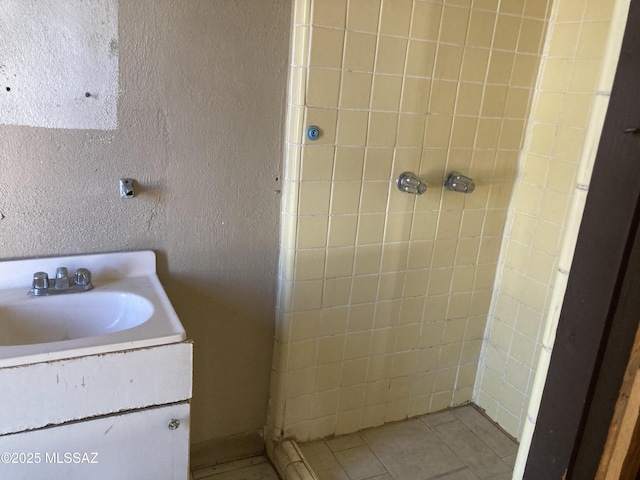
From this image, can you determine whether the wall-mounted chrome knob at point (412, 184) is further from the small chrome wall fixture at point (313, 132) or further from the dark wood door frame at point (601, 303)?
the dark wood door frame at point (601, 303)

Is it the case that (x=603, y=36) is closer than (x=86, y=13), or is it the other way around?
(x=86, y=13)

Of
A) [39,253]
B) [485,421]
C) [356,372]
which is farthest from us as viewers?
[485,421]

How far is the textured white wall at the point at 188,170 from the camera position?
1305 millimetres

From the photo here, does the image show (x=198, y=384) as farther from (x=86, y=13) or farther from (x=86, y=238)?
(x=86, y=13)

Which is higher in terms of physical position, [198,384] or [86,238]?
[86,238]

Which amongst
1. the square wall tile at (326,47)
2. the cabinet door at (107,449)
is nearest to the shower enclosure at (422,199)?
the square wall tile at (326,47)

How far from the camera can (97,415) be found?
1.09 meters

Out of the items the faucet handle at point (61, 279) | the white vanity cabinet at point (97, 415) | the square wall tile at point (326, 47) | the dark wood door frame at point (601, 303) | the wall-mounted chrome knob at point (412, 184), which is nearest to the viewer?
the dark wood door frame at point (601, 303)

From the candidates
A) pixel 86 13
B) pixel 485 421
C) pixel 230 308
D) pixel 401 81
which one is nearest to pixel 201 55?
pixel 86 13

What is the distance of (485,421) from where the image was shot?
206 cm

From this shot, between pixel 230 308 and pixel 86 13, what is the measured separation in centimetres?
87

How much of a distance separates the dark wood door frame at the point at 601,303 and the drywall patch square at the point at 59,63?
1.11 metres

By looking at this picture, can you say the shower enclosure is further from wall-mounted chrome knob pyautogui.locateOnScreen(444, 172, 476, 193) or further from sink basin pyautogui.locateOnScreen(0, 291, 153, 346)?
sink basin pyautogui.locateOnScreen(0, 291, 153, 346)

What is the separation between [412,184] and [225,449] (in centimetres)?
105
